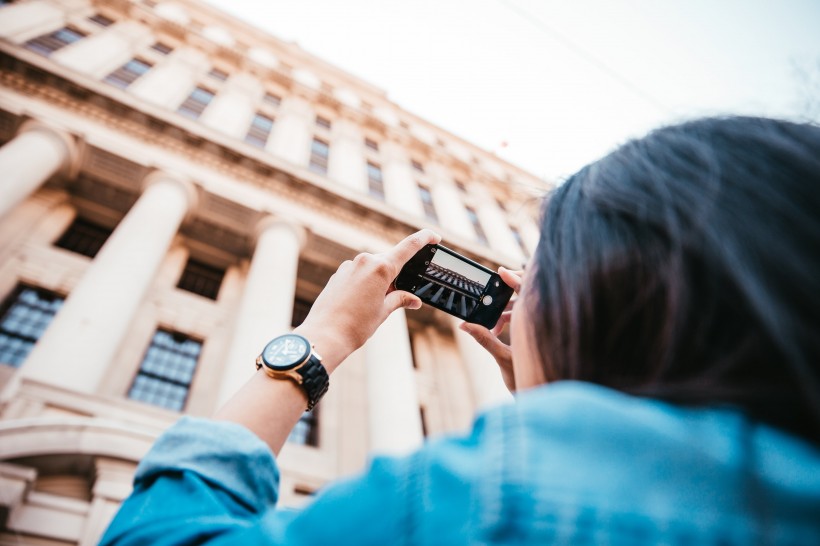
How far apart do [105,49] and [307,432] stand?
1822 centimetres

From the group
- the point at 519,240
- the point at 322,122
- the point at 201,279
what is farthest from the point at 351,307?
the point at 322,122

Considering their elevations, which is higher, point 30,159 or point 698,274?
point 698,274

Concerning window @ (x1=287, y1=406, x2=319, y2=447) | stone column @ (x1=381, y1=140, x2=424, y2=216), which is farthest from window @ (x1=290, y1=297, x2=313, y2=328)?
stone column @ (x1=381, y1=140, x2=424, y2=216)

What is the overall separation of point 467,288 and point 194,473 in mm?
1639

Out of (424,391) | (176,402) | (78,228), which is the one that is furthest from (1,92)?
(424,391)

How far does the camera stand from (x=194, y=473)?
89cm

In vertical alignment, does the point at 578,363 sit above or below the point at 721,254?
below

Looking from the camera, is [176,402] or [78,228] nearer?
[176,402]

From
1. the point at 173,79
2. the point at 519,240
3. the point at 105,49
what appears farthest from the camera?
the point at 519,240

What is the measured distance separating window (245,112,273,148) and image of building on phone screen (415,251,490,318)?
57.3 ft

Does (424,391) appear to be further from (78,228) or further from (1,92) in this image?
(1,92)

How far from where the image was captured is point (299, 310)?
15.8 m

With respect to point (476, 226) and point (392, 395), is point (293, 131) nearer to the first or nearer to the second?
point (476, 226)

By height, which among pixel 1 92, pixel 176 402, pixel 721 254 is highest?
pixel 721 254
